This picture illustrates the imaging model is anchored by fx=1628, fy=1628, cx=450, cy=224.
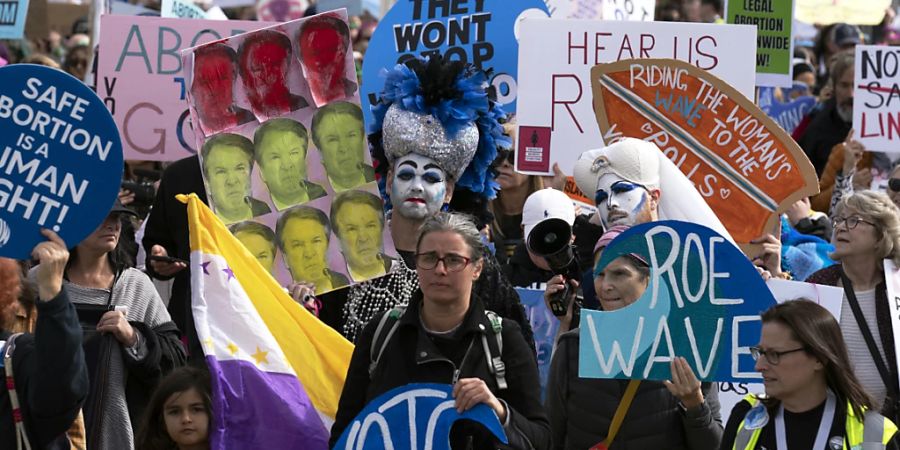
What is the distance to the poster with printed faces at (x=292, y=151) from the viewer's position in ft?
20.7

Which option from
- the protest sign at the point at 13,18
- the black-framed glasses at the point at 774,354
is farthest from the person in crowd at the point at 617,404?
the protest sign at the point at 13,18

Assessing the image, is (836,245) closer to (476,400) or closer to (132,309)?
(476,400)

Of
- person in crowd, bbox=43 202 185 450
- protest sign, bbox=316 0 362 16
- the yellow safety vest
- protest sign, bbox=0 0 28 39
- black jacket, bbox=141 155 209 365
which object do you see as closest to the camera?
the yellow safety vest

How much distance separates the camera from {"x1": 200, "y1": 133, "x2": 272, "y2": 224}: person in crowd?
632cm

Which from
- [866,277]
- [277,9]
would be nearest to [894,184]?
[866,277]

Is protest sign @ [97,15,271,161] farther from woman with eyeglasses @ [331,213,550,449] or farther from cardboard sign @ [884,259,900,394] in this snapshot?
cardboard sign @ [884,259,900,394]

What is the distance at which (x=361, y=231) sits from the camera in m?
6.37

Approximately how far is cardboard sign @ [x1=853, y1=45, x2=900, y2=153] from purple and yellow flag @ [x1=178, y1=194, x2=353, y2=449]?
12.6 feet

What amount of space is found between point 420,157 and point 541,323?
2.67 feet

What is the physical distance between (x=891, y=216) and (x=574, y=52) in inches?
74.6

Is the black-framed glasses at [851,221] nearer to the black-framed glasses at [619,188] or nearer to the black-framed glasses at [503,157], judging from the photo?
the black-framed glasses at [619,188]

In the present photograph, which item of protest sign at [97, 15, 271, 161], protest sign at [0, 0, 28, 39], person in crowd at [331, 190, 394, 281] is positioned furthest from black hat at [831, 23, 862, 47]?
person in crowd at [331, 190, 394, 281]

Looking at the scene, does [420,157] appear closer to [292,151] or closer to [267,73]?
[292,151]

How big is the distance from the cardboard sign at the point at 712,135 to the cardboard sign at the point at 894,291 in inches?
18.6
